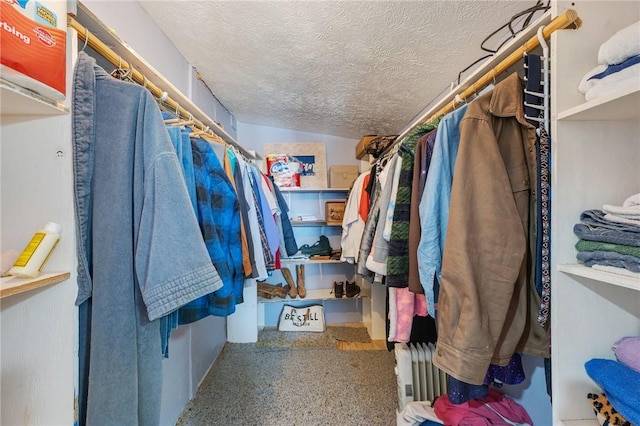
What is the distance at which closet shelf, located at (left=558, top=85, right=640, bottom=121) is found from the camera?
44cm

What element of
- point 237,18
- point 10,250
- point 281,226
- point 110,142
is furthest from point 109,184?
point 281,226

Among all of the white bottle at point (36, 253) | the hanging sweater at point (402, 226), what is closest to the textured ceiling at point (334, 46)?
the hanging sweater at point (402, 226)

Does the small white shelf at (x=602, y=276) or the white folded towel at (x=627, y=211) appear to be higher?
the white folded towel at (x=627, y=211)

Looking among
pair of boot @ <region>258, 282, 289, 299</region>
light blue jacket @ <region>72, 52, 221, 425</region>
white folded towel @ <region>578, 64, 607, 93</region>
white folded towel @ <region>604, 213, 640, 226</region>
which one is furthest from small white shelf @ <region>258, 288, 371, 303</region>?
white folded towel @ <region>578, 64, 607, 93</region>

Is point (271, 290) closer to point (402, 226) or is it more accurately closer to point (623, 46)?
point (402, 226)

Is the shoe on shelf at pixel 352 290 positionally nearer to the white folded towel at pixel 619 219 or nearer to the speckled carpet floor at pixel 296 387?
the speckled carpet floor at pixel 296 387

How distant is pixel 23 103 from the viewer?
1.50ft

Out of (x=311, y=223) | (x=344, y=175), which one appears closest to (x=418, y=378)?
(x=311, y=223)

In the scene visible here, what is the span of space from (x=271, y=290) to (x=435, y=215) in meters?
2.00

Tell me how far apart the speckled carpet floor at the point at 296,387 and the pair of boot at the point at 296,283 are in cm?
42

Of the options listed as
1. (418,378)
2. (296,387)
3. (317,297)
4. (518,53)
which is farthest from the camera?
(317,297)

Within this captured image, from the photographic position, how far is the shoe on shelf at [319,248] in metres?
2.44

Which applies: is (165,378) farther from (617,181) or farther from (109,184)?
(617,181)

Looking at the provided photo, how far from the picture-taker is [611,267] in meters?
0.49
